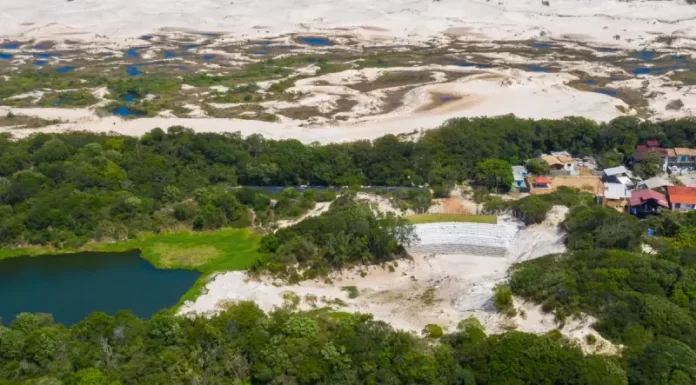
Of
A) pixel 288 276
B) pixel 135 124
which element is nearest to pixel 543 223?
pixel 288 276

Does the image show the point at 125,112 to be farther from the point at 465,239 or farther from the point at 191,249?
the point at 465,239

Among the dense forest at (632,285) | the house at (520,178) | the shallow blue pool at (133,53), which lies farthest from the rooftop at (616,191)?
the shallow blue pool at (133,53)

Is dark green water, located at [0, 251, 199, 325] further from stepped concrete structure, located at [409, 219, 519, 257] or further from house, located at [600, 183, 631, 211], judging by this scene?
house, located at [600, 183, 631, 211]

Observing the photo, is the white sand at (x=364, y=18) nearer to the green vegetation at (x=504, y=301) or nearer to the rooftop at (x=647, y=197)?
the rooftop at (x=647, y=197)

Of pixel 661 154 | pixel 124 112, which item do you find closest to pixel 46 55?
pixel 124 112

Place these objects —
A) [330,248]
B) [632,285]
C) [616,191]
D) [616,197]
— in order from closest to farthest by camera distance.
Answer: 1. [632,285]
2. [330,248]
3. [616,197]
4. [616,191]

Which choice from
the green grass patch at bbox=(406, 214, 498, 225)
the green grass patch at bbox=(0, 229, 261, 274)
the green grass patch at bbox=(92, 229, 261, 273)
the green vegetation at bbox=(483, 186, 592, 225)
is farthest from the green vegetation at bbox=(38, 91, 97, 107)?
the green vegetation at bbox=(483, 186, 592, 225)
